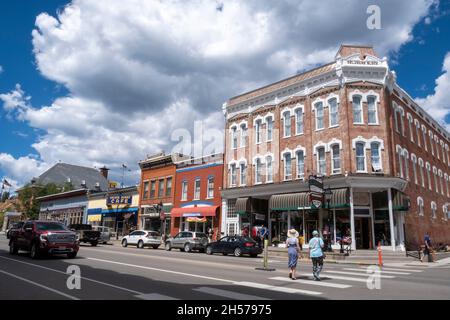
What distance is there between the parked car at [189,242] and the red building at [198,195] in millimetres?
6188

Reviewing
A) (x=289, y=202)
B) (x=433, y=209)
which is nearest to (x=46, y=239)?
(x=289, y=202)

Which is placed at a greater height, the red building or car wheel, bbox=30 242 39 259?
the red building

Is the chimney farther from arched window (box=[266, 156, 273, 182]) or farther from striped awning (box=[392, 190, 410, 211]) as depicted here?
striped awning (box=[392, 190, 410, 211])

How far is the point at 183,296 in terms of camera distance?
8.50 m

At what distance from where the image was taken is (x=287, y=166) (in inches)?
1191

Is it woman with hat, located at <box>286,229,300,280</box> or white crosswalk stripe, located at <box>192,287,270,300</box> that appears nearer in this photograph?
white crosswalk stripe, located at <box>192,287,270,300</box>

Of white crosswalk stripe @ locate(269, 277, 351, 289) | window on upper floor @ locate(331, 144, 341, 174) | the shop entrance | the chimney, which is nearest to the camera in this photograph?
white crosswalk stripe @ locate(269, 277, 351, 289)

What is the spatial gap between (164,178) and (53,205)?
3272 cm

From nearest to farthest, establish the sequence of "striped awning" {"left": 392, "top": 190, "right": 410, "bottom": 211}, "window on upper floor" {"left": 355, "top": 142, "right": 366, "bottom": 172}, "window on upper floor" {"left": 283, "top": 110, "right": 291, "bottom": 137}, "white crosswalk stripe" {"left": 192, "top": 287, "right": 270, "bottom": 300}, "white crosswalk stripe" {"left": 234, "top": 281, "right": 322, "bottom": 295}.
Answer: "white crosswalk stripe" {"left": 192, "top": 287, "right": 270, "bottom": 300}
"white crosswalk stripe" {"left": 234, "top": 281, "right": 322, "bottom": 295}
"striped awning" {"left": 392, "top": 190, "right": 410, "bottom": 211}
"window on upper floor" {"left": 355, "top": 142, "right": 366, "bottom": 172}
"window on upper floor" {"left": 283, "top": 110, "right": 291, "bottom": 137}

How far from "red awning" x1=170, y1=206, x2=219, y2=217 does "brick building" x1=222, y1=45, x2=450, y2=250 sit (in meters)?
1.26

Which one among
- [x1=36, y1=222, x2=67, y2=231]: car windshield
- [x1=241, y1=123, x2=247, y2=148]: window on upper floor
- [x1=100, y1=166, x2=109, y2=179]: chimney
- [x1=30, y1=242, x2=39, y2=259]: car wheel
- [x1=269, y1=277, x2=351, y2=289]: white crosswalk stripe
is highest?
[x1=100, y1=166, x2=109, y2=179]: chimney

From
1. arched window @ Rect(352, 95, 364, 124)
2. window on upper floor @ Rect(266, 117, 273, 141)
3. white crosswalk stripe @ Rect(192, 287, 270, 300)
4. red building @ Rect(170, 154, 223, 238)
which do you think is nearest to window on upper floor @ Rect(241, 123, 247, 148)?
window on upper floor @ Rect(266, 117, 273, 141)

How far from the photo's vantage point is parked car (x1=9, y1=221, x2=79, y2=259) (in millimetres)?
16047

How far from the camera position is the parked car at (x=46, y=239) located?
1605 centimetres
